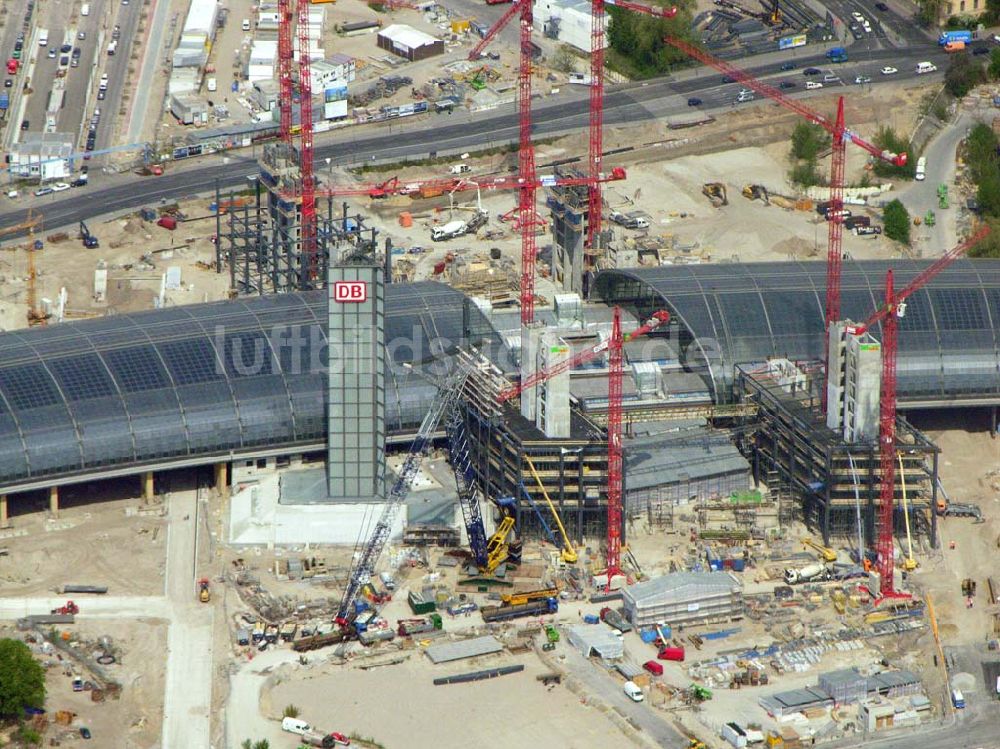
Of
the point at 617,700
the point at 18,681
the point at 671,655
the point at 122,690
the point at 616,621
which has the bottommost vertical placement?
the point at 617,700

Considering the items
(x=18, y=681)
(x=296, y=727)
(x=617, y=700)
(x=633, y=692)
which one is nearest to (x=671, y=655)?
(x=633, y=692)

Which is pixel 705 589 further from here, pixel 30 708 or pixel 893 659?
pixel 30 708

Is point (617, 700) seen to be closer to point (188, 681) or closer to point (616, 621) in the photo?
point (616, 621)

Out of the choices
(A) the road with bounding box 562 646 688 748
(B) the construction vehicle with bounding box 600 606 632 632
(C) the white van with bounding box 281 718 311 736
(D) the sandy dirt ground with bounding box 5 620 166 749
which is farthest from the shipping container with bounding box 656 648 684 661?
(D) the sandy dirt ground with bounding box 5 620 166 749

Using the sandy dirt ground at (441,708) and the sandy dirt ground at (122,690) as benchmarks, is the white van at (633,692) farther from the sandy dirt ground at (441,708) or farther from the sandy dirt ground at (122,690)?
the sandy dirt ground at (122,690)

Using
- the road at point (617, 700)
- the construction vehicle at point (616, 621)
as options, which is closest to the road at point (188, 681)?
the road at point (617, 700)

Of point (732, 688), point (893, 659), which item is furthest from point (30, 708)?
point (893, 659)

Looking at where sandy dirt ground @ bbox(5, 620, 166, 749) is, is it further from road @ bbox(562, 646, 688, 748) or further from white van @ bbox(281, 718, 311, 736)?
road @ bbox(562, 646, 688, 748)
